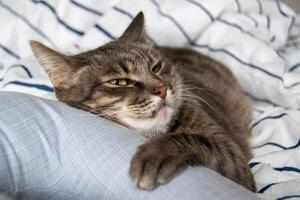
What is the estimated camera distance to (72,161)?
3.39ft

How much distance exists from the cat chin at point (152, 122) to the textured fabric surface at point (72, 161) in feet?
0.20

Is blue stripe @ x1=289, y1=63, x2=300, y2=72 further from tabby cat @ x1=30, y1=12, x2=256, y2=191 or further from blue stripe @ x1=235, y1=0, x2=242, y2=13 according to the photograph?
tabby cat @ x1=30, y1=12, x2=256, y2=191

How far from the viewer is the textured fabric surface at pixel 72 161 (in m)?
0.96

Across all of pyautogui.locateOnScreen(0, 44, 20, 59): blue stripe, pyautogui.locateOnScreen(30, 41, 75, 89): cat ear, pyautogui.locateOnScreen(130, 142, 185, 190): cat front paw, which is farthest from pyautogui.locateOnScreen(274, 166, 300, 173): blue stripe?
pyautogui.locateOnScreen(0, 44, 20, 59): blue stripe

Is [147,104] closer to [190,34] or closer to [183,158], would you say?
[183,158]

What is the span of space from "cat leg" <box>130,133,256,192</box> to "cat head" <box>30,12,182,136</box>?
0.11 meters

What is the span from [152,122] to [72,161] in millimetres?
234

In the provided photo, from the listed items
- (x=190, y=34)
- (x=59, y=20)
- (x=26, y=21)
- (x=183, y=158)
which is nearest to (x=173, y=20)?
(x=190, y=34)

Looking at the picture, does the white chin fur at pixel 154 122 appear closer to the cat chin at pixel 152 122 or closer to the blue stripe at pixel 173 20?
the cat chin at pixel 152 122

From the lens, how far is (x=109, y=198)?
0.97m

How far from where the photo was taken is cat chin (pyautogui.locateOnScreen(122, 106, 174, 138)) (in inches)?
45.4

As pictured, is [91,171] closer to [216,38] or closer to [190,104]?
[190,104]

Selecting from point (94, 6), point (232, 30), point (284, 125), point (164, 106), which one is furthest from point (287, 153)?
point (94, 6)

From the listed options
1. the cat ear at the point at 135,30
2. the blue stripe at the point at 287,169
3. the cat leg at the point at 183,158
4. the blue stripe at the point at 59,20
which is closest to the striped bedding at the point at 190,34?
the blue stripe at the point at 59,20
